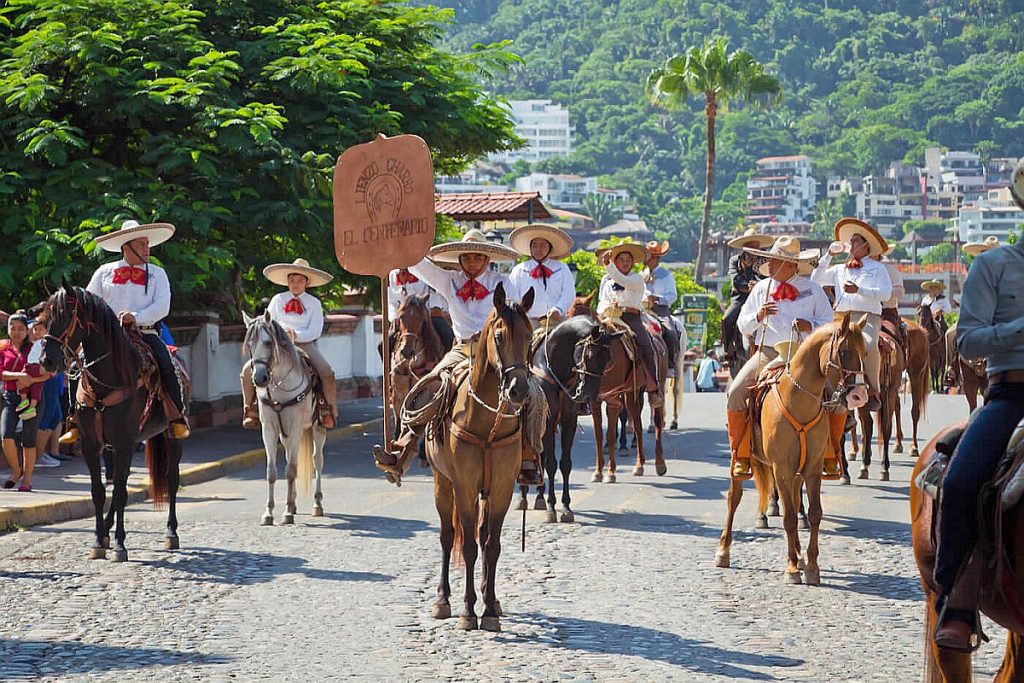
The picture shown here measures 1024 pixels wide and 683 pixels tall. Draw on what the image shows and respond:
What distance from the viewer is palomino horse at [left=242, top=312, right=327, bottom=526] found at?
14656 mm

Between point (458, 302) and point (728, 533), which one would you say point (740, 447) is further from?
point (458, 302)

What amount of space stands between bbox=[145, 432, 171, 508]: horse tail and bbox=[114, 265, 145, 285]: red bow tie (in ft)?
4.69

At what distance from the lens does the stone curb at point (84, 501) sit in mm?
14727

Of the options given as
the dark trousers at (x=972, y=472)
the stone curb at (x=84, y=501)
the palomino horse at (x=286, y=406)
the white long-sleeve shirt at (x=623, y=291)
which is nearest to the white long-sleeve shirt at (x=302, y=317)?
the palomino horse at (x=286, y=406)

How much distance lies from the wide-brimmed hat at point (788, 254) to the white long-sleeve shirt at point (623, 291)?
2.59 m

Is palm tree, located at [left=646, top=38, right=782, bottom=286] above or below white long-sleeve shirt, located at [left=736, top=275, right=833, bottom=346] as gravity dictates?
above

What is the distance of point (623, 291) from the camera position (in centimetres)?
1816

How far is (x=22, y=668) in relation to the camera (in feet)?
28.6

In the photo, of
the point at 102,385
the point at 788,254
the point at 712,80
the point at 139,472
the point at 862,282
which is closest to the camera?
the point at 102,385

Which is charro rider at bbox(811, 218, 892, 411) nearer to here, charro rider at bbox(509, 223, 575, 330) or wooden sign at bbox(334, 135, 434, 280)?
charro rider at bbox(509, 223, 575, 330)

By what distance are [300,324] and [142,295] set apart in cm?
274

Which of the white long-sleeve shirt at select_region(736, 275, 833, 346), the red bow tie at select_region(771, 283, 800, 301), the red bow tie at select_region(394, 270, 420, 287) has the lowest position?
the white long-sleeve shirt at select_region(736, 275, 833, 346)

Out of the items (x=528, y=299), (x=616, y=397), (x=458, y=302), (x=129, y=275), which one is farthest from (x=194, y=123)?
(x=528, y=299)

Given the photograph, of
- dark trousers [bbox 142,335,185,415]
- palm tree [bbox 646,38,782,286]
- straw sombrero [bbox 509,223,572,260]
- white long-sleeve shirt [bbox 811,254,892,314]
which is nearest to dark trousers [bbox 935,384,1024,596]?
dark trousers [bbox 142,335,185,415]
